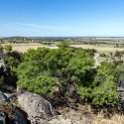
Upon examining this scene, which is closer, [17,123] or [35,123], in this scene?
[17,123]

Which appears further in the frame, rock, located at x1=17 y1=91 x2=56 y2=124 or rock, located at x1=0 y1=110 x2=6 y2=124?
rock, located at x1=17 y1=91 x2=56 y2=124

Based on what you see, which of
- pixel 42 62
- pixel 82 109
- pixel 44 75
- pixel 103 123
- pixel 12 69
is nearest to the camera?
pixel 103 123

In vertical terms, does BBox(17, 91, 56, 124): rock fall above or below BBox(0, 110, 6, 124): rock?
below

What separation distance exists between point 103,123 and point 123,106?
11358 millimetres

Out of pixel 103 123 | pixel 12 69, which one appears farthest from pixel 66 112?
pixel 12 69

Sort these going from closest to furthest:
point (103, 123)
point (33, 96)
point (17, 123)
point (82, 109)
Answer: point (17, 123)
point (33, 96)
point (103, 123)
point (82, 109)

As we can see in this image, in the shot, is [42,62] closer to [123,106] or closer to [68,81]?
[68,81]

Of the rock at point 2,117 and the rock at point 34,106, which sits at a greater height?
the rock at point 2,117

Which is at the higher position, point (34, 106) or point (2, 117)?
point (2, 117)

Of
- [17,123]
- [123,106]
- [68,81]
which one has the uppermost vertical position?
[17,123]

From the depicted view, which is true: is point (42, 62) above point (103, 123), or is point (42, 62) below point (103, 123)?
above

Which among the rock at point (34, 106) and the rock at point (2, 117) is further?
the rock at point (34, 106)

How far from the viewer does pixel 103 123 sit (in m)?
30.5

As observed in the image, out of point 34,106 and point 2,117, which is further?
point 34,106
